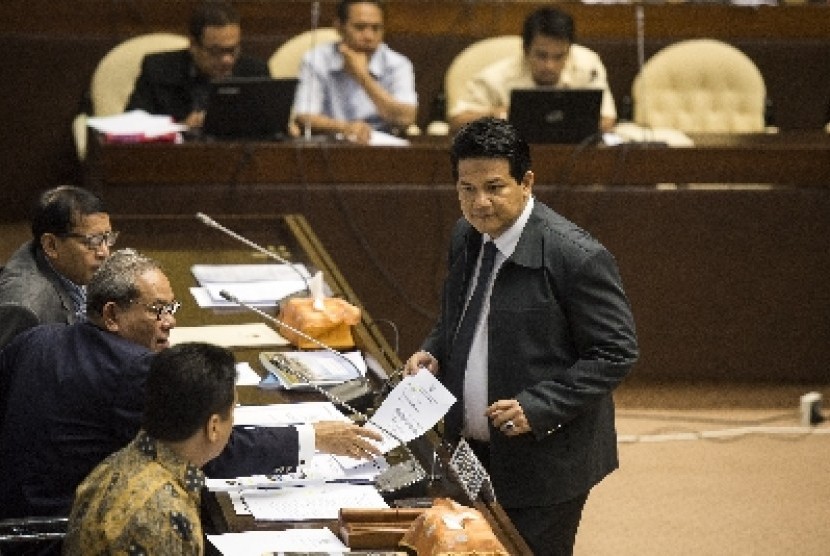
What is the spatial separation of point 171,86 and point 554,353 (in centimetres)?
414

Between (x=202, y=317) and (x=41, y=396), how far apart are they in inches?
50.7

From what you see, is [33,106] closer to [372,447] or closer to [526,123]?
[526,123]

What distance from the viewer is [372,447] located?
12.1 feet

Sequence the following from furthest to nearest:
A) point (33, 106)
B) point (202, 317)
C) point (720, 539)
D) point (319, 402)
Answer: point (33, 106) → point (720, 539) → point (202, 317) → point (319, 402)

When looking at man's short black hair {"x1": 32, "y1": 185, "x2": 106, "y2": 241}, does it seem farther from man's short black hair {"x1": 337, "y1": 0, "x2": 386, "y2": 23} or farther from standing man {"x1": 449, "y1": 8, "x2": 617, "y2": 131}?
man's short black hair {"x1": 337, "y1": 0, "x2": 386, "y2": 23}

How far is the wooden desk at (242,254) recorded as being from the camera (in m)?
4.54

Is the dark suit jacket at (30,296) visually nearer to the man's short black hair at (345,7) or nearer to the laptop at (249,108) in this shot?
the laptop at (249,108)

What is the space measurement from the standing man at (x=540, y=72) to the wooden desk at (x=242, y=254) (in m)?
1.77

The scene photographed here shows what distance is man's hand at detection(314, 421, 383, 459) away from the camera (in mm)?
3703

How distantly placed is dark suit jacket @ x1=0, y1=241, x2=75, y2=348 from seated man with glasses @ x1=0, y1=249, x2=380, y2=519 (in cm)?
40

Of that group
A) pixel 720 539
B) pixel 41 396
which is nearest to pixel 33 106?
pixel 720 539

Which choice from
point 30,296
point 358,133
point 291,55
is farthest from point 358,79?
point 30,296

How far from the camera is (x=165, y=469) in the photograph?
308 centimetres

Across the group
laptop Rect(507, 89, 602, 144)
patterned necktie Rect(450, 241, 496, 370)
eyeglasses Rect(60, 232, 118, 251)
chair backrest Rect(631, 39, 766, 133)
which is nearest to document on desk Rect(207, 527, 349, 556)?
patterned necktie Rect(450, 241, 496, 370)
